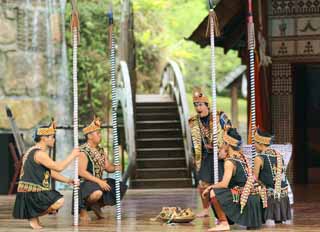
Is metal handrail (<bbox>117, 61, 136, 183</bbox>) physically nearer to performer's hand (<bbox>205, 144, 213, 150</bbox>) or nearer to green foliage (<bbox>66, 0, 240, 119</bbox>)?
performer's hand (<bbox>205, 144, 213, 150</bbox>)

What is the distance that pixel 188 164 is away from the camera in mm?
18953

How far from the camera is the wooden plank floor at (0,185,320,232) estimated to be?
418 inches

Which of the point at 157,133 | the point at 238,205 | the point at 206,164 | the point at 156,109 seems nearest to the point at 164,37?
the point at 156,109

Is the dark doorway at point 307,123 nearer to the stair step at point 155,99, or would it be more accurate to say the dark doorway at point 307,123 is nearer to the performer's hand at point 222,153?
the stair step at point 155,99

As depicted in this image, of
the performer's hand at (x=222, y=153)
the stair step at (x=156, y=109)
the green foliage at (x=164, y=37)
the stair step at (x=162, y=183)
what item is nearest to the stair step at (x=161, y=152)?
the stair step at (x=162, y=183)

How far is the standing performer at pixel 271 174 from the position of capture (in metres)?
10.8

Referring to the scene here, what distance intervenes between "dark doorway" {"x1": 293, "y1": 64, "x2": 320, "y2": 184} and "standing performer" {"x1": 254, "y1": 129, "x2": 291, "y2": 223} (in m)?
6.65

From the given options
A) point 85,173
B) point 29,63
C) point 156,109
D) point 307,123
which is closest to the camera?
point 85,173

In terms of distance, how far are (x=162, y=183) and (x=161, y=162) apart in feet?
2.55

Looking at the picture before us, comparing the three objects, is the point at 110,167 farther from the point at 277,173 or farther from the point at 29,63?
the point at 29,63

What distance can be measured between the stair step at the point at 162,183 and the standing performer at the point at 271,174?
25.5 ft

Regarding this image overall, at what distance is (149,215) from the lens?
12273mm

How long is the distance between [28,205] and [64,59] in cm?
1314

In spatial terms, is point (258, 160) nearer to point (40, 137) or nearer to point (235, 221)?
point (235, 221)
